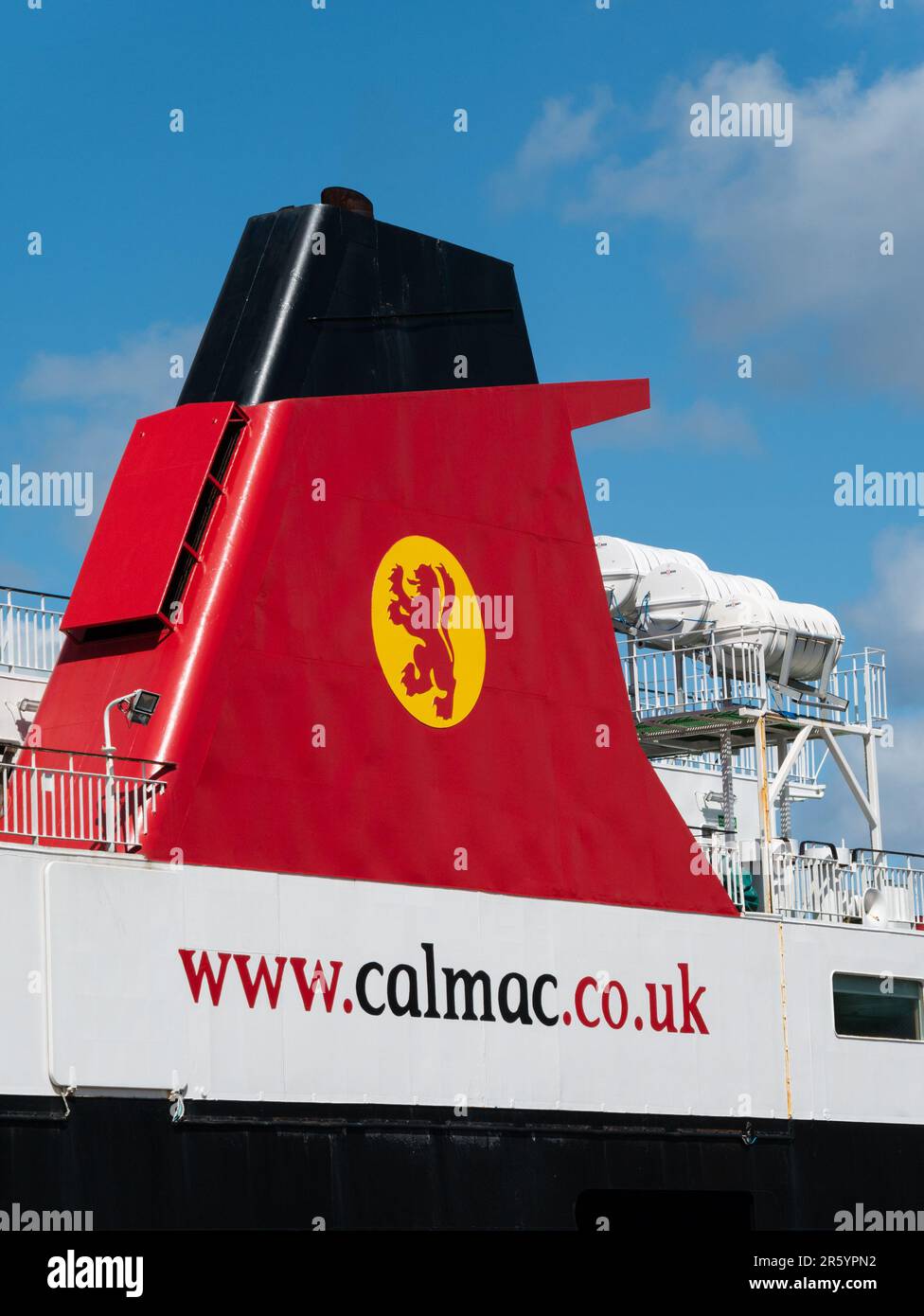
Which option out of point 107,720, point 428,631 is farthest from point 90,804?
point 428,631

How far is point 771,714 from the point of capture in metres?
25.5

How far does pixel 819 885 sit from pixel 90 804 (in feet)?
34.0

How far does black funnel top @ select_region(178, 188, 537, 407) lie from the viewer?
64.7ft

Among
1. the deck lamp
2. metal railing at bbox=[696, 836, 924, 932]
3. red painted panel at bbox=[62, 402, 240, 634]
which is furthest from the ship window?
red painted panel at bbox=[62, 402, 240, 634]

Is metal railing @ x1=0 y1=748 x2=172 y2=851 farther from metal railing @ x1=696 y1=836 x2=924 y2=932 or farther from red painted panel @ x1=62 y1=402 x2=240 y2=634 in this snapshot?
metal railing @ x1=696 y1=836 x2=924 y2=932

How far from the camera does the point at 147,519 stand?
18984 millimetres

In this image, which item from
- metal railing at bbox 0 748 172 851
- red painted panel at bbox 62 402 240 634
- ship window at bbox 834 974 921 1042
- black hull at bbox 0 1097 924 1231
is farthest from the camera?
ship window at bbox 834 974 921 1042

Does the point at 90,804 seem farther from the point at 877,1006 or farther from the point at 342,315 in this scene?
the point at 877,1006

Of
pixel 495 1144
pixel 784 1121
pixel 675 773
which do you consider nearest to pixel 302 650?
pixel 495 1144

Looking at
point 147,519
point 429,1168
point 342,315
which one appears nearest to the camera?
point 429,1168

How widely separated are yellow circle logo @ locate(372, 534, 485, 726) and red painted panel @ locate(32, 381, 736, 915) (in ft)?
0.38

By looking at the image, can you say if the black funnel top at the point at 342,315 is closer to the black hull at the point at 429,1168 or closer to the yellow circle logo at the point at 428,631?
the yellow circle logo at the point at 428,631

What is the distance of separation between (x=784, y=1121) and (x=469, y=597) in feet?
22.9

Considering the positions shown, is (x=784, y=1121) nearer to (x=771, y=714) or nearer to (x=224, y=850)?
(x=771, y=714)
